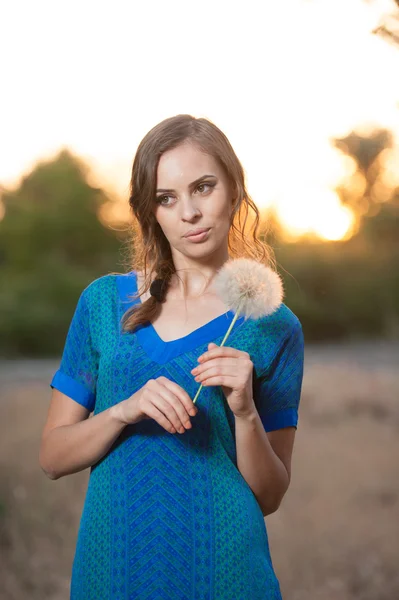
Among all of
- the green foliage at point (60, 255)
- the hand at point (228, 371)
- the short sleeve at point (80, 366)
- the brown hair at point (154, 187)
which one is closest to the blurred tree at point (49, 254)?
the green foliage at point (60, 255)

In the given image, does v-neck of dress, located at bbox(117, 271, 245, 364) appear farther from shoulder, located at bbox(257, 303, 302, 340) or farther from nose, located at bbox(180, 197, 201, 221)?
nose, located at bbox(180, 197, 201, 221)

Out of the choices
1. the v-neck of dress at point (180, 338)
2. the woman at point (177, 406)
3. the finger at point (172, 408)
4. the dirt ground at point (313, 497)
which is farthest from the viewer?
the dirt ground at point (313, 497)

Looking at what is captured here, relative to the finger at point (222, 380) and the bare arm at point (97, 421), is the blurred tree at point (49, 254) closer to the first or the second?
the bare arm at point (97, 421)

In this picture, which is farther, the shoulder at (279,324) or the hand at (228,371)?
the shoulder at (279,324)

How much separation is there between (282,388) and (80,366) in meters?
0.39

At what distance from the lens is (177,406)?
3.80 feet

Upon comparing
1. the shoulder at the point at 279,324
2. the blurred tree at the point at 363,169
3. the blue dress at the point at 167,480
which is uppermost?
the blurred tree at the point at 363,169

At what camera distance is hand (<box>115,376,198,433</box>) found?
1160 mm

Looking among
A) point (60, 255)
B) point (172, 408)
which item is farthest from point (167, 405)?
point (60, 255)

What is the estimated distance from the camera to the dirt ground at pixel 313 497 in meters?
4.32

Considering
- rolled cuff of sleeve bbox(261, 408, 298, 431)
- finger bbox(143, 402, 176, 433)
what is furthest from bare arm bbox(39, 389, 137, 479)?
rolled cuff of sleeve bbox(261, 408, 298, 431)

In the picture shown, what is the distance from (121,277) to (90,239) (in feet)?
19.2

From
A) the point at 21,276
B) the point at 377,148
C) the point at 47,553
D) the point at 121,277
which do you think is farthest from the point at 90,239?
the point at 121,277

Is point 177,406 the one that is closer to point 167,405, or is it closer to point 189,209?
point 167,405
